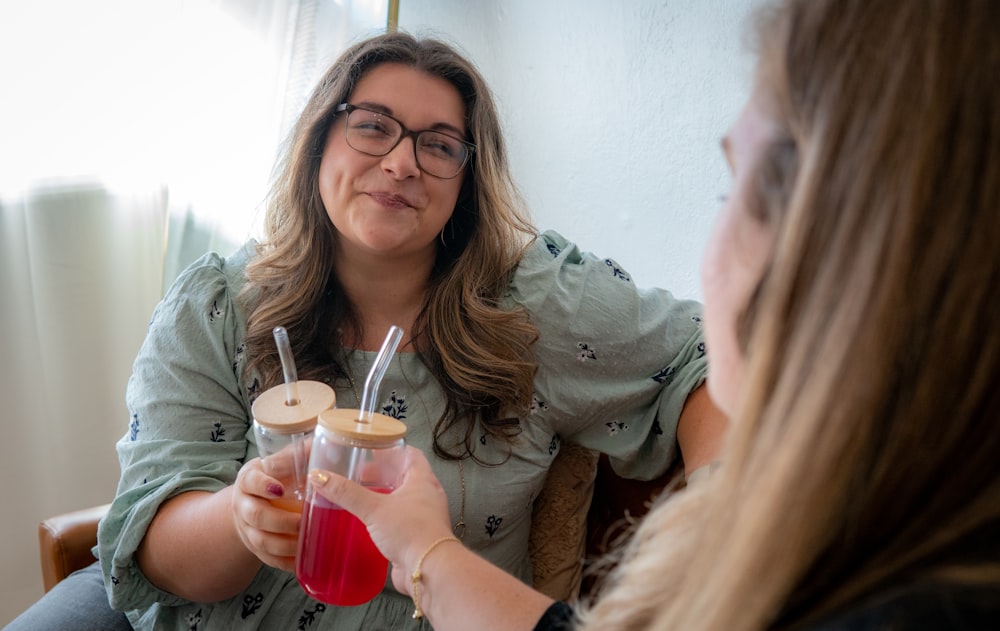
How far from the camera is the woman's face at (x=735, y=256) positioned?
24.1 inches

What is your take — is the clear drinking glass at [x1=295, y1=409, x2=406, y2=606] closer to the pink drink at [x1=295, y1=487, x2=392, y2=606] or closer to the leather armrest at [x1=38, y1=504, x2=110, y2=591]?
the pink drink at [x1=295, y1=487, x2=392, y2=606]

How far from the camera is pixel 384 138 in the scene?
4.59 feet

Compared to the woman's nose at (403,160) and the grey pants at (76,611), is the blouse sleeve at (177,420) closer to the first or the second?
the grey pants at (76,611)

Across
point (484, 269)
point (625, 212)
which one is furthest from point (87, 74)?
point (625, 212)

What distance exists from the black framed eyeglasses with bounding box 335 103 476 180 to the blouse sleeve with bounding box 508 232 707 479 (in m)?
0.28

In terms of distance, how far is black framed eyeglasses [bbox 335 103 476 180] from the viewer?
1390 millimetres

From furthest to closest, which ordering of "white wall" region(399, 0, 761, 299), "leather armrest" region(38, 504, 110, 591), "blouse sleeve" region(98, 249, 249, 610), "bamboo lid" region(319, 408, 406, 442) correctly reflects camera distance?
"white wall" region(399, 0, 761, 299) < "leather armrest" region(38, 504, 110, 591) < "blouse sleeve" region(98, 249, 249, 610) < "bamboo lid" region(319, 408, 406, 442)

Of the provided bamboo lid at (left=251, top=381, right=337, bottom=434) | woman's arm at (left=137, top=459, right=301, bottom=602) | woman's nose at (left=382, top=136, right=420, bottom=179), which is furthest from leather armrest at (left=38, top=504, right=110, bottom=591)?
woman's nose at (left=382, top=136, right=420, bottom=179)

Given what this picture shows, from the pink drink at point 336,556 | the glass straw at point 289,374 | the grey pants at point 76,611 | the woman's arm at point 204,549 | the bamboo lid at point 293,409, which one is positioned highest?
the glass straw at point 289,374

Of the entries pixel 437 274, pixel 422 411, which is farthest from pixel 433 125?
pixel 422 411

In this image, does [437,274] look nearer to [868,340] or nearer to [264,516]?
[264,516]

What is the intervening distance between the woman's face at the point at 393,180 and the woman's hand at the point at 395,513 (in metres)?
0.56

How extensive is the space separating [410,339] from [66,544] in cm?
72

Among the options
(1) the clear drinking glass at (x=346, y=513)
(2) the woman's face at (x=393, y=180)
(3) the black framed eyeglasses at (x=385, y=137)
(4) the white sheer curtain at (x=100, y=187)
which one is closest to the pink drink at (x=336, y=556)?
(1) the clear drinking glass at (x=346, y=513)
